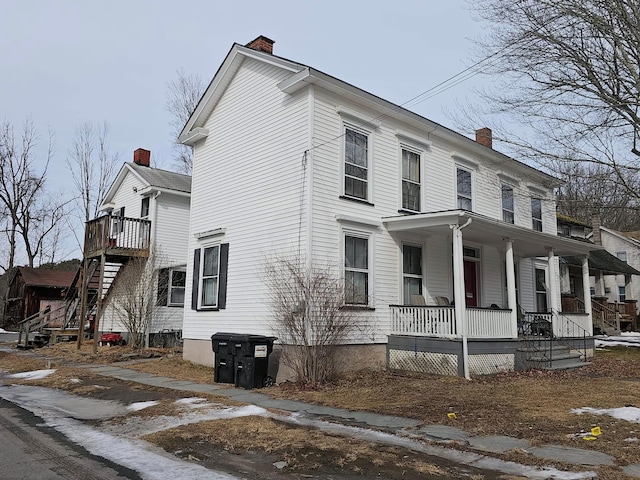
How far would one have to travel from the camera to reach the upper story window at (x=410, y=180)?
47.4ft

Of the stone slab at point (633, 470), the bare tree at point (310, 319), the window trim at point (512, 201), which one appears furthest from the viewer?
the window trim at point (512, 201)

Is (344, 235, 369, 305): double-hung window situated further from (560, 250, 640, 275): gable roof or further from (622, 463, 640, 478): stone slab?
(560, 250, 640, 275): gable roof

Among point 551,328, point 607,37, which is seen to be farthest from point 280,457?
point 607,37

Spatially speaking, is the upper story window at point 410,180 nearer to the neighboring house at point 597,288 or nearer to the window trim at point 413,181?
the window trim at point 413,181

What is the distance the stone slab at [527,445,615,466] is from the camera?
18.1ft

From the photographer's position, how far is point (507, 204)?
18.5 m

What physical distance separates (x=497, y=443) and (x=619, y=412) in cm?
286

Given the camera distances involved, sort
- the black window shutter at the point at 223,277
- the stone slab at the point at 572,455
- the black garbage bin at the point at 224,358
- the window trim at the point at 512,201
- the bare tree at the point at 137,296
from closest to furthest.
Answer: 1. the stone slab at the point at 572,455
2. the black garbage bin at the point at 224,358
3. the black window shutter at the point at 223,277
4. the window trim at the point at 512,201
5. the bare tree at the point at 137,296

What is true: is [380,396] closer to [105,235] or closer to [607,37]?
[607,37]

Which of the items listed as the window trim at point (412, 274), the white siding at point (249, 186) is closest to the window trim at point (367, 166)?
the white siding at point (249, 186)

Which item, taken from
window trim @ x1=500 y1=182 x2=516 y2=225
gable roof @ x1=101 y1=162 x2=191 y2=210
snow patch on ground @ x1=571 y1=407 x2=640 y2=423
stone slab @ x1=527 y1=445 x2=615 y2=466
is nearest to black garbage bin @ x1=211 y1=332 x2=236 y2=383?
snow patch on ground @ x1=571 y1=407 x2=640 y2=423

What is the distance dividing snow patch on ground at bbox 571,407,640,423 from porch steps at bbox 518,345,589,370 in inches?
186

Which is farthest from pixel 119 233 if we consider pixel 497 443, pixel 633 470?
pixel 633 470

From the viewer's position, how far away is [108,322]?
22500 mm
